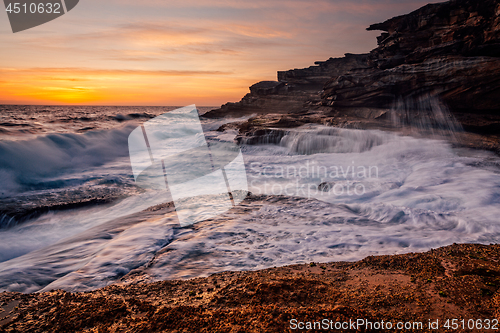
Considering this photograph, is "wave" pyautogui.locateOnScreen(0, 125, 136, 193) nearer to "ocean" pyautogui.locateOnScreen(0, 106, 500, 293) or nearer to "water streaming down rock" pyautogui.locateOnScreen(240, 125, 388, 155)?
"ocean" pyautogui.locateOnScreen(0, 106, 500, 293)

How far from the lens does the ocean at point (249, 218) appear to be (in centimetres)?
332

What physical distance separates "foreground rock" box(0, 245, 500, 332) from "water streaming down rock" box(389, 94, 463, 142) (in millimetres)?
11595

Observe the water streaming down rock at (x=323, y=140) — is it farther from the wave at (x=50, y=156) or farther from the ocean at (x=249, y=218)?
the wave at (x=50, y=156)

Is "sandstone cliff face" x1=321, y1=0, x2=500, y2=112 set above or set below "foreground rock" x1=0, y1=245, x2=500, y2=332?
above

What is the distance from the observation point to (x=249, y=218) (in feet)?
15.4

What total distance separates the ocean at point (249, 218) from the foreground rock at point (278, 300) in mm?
358

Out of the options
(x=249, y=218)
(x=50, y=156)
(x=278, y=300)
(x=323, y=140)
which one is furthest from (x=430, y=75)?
(x=50, y=156)

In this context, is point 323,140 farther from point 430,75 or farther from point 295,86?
point 295,86

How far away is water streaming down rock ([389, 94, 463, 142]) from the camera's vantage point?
1262 cm

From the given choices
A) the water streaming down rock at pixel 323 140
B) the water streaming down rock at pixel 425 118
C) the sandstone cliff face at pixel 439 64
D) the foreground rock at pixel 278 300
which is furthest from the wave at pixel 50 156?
the water streaming down rock at pixel 425 118

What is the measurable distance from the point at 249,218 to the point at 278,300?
8.32 feet

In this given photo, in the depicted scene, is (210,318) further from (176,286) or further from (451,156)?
(451,156)

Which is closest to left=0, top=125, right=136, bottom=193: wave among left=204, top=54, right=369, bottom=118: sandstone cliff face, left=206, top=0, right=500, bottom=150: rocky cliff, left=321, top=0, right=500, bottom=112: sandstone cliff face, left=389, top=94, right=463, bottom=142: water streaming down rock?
left=206, top=0, right=500, bottom=150: rocky cliff

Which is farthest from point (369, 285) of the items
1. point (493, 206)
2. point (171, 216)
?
point (493, 206)
